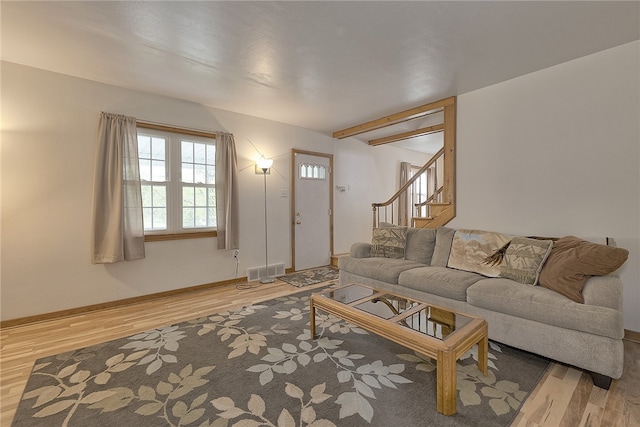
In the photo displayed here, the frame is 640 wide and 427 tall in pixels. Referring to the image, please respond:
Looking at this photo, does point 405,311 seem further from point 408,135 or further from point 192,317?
point 408,135

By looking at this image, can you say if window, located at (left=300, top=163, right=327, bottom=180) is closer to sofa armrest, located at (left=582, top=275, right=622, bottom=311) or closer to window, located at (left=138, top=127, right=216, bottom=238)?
window, located at (left=138, top=127, right=216, bottom=238)

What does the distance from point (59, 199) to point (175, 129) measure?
4.80 ft

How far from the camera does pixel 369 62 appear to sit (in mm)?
2719

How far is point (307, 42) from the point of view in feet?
7.80

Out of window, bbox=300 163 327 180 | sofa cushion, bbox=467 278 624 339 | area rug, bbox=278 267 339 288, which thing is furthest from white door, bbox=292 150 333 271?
sofa cushion, bbox=467 278 624 339

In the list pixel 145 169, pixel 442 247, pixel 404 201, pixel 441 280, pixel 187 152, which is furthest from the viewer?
pixel 404 201

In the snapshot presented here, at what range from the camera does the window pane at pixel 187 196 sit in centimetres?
378

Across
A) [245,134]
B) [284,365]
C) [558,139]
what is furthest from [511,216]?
[245,134]

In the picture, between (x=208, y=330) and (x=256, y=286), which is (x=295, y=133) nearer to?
(x=256, y=286)

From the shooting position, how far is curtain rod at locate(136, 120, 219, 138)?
11.2ft

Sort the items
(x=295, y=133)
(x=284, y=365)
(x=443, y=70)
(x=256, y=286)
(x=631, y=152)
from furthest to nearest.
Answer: (x=295, y=133) → (x=256, y=286) → (x=443, y=70) → (x=631, y=152) → (x=284, y=365)

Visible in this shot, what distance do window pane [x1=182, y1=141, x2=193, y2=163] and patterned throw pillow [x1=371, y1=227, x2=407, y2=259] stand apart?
2.76 m

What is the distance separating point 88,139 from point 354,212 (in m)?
4.37

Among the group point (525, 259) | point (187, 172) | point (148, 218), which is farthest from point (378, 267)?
point (148, 218)
